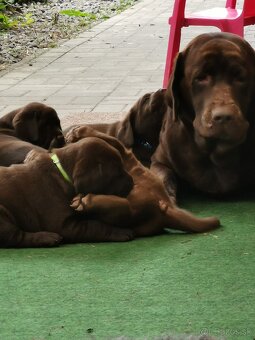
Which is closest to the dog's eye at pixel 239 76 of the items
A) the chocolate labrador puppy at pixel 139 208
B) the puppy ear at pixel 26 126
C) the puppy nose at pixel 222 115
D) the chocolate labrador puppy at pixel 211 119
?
the chocolate labrador puppy at pixel 211 119

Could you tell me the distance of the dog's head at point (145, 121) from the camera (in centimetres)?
574

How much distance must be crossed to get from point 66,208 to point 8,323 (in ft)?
3.38

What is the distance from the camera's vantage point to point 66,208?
4.52 metres

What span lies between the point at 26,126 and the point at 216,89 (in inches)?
56.9

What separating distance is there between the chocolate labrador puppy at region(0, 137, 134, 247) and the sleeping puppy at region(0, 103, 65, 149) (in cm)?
128

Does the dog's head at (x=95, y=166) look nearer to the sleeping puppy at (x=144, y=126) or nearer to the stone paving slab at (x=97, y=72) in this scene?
the sleeping puppy at (x=144, y=126)

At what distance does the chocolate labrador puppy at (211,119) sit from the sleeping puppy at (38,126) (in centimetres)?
75

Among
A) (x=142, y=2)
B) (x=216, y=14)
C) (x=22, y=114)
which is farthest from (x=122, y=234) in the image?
(x=142, y=2)

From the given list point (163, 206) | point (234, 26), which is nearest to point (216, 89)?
point (163, 206)

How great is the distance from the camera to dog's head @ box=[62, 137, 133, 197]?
14.7 feet

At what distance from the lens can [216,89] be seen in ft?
16.3

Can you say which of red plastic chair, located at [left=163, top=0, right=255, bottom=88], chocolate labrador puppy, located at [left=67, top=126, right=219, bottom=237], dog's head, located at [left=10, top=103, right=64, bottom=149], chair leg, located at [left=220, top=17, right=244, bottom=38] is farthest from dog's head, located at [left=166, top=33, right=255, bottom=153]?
chair leg, located at [left=220, top=17, right=244, bottom=38]

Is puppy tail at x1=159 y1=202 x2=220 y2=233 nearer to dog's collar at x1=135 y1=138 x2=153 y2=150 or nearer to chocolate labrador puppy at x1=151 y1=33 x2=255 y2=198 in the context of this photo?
chocolate labrador puppy at x1=151 y1=33 x2=255 y2=198

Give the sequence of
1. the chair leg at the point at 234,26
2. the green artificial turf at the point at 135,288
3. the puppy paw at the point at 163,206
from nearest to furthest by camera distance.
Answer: the green artificial turf at the point at 135,288
the puppy paw at the point at 163,206
the chair leg at the point at 234,26
